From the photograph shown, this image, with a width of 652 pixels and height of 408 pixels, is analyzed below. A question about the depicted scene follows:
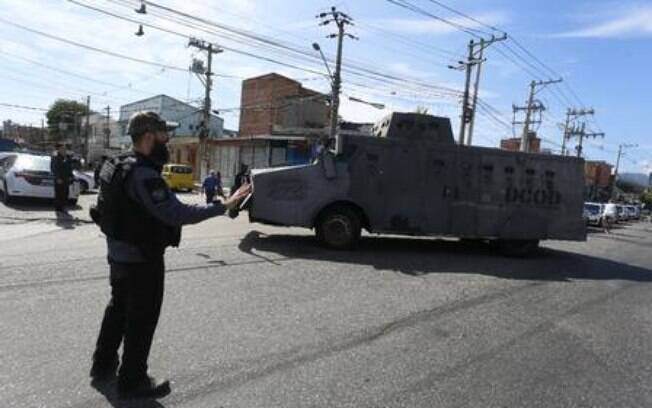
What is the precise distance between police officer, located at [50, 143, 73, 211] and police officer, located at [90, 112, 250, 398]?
10.9 meters

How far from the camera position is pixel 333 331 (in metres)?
5.59

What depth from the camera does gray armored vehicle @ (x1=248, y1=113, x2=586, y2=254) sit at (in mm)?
10875

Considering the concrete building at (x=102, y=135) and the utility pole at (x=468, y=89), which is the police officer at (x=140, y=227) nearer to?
the utility pole at (x=468, y=89)

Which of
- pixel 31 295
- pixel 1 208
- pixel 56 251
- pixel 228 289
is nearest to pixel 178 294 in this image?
pixel 228 289

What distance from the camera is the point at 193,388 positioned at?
4023mm

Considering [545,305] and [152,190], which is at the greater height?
[152,190]

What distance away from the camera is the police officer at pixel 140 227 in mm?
3615

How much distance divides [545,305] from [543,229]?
5.04 m

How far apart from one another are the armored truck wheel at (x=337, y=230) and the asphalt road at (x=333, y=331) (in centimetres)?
80

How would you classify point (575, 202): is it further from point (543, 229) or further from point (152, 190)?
point (152, 190)

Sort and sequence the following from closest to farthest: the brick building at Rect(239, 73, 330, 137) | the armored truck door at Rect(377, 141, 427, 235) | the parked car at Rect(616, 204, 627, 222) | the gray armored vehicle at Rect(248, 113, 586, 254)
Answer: the gray armored vehicle at Rect(248, 113, 586, 254) < the armored truck door at Rect(377, 141, 427, 235) < the parked car at Rect(616, 204, 627, 222) < the brick building at Rect(239, 73, 330, 137)

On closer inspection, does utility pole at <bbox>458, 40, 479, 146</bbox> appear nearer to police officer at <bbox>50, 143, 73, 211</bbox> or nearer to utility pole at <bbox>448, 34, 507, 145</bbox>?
utility pole at <bbox>448, 34, 507, 145</bbox>

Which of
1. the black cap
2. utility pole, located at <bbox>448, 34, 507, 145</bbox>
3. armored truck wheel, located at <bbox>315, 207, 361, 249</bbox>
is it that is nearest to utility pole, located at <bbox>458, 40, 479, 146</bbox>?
utility pole, located at <bbox>448, 34, 507, 145</bbox>

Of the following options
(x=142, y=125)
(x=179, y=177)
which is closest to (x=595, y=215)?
(x=179, y=177)
